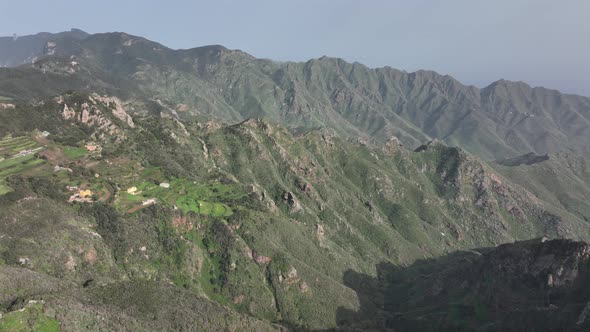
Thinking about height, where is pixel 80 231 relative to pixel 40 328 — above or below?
above

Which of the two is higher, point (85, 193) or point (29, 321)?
point (85, 193)

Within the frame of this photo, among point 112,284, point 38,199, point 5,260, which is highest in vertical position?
point 38,199

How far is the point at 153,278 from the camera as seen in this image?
622 ft

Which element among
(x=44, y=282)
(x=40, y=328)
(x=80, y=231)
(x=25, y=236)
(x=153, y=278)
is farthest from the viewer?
(x=153, y=278)

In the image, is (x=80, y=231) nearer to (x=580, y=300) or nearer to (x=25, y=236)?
(x=25, y=236)

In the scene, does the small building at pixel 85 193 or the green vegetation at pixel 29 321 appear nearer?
the green vegetation at pixel 29 321

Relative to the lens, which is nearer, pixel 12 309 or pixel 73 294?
pixel 12 309

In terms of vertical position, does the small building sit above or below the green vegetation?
above

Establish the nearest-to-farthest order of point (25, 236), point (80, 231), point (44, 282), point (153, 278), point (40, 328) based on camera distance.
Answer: point (40, 328)
point (44, 282)
point (25, 236)
point (80, 231)
point (153, 278)

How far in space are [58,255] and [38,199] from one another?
3113 cm

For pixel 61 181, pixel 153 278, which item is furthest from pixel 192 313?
pixel 61 181

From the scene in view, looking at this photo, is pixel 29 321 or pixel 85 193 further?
pixel 85 193

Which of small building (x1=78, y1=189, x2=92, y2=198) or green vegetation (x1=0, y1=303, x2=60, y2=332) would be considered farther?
small building (x1=78, y1=189, x2=92, y2=198)

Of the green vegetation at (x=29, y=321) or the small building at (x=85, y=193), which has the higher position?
the small building at (x=85, y=193)
